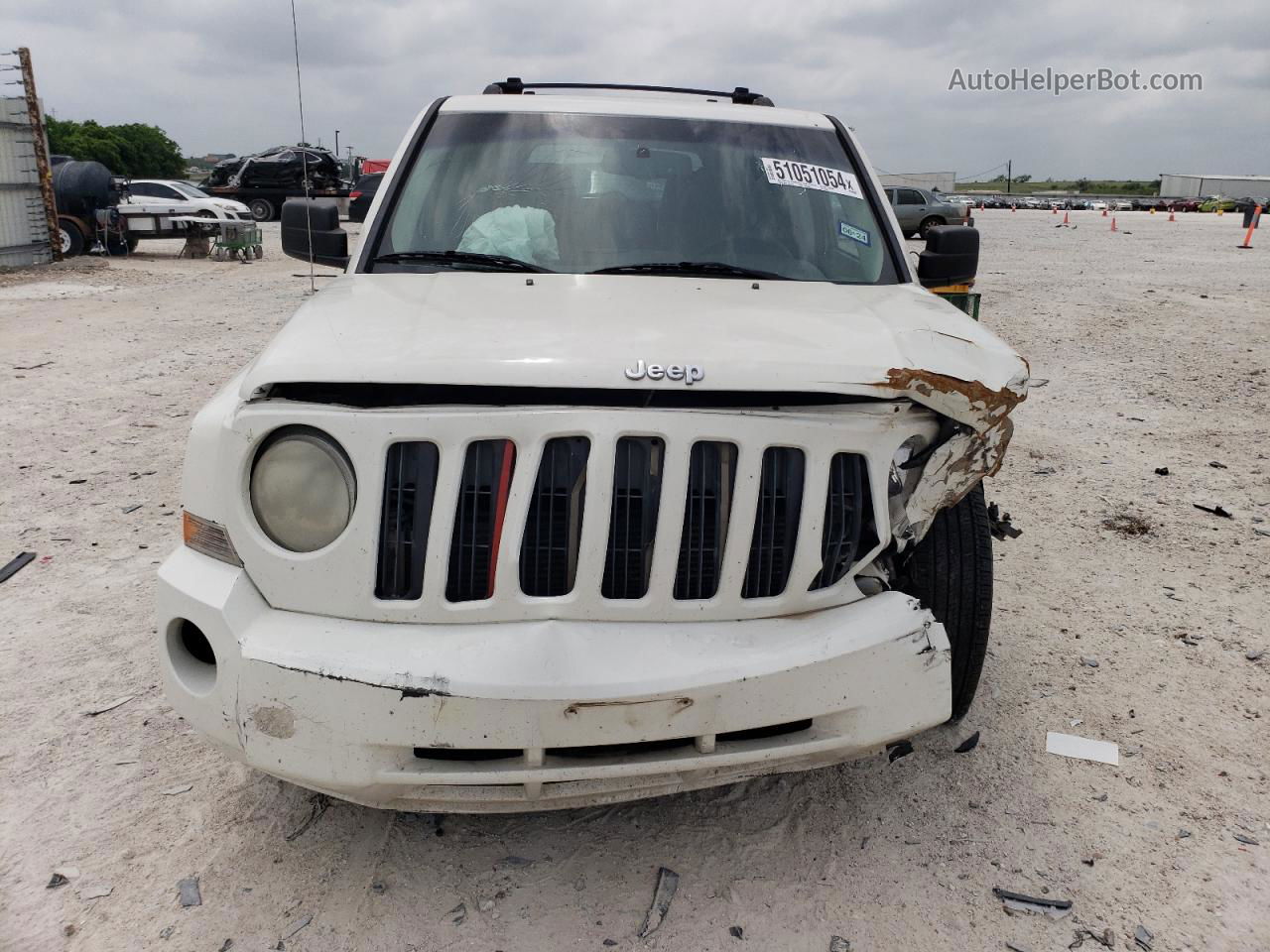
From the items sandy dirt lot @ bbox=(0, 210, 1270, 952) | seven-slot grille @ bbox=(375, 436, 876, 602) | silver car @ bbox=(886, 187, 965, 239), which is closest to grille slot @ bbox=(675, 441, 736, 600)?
seven-slot grille @ bbox=(375, 436, 876, 602)

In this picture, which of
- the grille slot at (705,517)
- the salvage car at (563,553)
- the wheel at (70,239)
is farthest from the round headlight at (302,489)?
the wheel at (70,239)

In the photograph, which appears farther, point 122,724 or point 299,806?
point 122,724

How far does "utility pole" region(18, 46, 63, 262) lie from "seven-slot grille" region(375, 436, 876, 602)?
19267 millimetres

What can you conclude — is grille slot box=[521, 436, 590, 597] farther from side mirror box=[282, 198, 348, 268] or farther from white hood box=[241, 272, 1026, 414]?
side mirror box=[282, 198, 348, 268]

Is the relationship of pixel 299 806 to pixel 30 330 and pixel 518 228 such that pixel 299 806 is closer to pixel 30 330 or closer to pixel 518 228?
pixel 518 228

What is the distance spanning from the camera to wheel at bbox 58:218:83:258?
61.6ft

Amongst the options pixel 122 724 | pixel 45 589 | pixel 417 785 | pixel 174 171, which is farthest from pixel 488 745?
pixel 174 171

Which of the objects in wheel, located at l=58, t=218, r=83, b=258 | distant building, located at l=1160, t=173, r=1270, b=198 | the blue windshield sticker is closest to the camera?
the blue windshield sticker

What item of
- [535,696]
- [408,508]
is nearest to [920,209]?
[408,508]

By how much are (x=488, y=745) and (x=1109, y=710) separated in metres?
2.27

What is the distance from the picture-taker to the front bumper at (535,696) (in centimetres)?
197

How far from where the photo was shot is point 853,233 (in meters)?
3.48

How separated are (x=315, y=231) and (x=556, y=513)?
2252 millimetres

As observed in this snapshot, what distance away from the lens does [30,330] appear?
1073 centimetres
